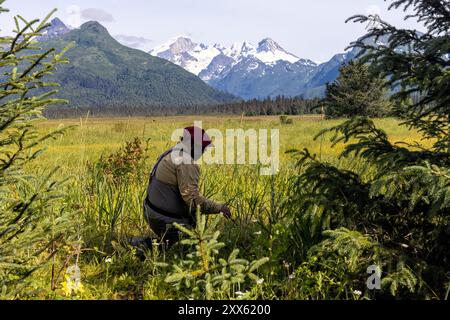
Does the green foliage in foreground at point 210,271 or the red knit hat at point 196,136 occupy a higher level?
the red knit hat at point 196,136

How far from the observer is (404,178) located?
2.93m

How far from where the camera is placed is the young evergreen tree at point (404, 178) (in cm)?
287

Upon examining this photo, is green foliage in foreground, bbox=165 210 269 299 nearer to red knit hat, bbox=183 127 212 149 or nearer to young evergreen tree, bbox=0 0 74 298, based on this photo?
young evergreen tree, bbox=0 0 74 298

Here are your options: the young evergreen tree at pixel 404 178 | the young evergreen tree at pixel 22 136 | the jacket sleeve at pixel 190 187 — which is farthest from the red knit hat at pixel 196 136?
the young evergreen tree at pixel 22 136

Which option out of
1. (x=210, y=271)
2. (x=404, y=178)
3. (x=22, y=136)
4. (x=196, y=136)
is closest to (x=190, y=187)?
(x=196, y=136)

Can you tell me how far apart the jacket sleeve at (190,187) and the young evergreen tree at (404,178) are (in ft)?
3.97

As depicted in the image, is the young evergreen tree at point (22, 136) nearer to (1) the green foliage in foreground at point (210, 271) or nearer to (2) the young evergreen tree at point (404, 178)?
(1) the green foliage in foreground at point (210, 271)

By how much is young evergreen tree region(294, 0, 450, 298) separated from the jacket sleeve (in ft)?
3.97

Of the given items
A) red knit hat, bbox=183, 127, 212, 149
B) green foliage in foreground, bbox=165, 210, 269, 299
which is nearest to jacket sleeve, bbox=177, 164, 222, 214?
red knit hat, bbox=183, 127, 212, 149

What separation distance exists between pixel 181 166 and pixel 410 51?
235 centimetres

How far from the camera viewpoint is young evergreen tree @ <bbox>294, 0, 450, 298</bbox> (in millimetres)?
2873

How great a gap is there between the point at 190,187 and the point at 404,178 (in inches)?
84.0

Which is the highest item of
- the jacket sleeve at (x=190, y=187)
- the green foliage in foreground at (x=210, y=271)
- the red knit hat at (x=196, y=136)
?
the red knit hat at (x=196, y=136)
